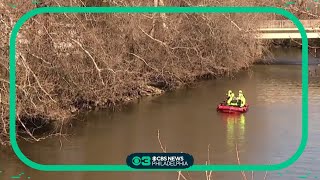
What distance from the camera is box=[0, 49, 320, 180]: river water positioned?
534 centimetres

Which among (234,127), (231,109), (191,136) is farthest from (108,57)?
(231,109)

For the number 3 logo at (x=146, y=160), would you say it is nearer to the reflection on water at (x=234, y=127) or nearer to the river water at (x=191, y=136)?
the river water at (x=191, y=136)

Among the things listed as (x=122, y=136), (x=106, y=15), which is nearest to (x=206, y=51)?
(x=106, y=15)

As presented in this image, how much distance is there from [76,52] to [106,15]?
53.6 inches

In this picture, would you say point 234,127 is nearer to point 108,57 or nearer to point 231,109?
point 231,109

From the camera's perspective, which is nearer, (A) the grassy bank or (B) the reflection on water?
(A) the grassy bank

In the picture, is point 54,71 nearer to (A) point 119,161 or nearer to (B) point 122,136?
(B) point 122,136

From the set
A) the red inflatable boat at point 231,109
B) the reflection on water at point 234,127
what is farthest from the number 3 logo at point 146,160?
the red inflatable boat at point 231,109

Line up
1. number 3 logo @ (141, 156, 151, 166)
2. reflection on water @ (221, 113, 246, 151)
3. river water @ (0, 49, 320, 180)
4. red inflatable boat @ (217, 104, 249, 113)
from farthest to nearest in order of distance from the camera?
1. red inflatable boat @ (217, 104, 249, 113)
2. reflection on water @ (221, 113, 246, 151)
3. river water @ (0, 49, 320, 180)
4. number 3 logo @ (141, 156, 151, 166)

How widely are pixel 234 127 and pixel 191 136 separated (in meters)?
0.88

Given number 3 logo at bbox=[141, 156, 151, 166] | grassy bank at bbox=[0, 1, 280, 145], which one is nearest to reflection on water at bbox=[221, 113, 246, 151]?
grassy bank at bbox=[0, 1, 280, 145]

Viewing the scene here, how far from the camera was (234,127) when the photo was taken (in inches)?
293

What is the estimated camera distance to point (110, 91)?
25.0 ft

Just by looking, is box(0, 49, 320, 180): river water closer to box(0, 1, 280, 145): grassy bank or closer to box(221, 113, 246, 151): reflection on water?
box(221, 113, 246, 151): reflection on water
